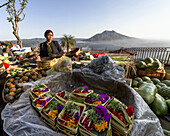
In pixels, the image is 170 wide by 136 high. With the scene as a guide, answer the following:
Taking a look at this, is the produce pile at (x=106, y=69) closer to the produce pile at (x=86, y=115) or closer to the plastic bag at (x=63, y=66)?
the plastic bag at (x=63, y=66)

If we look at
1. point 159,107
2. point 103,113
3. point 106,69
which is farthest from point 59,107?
point 159,107

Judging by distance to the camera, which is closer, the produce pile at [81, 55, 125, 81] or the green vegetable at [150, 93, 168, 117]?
the produce pile at [81, 55, 125, 81]

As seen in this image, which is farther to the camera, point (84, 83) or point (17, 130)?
point (84, 83)

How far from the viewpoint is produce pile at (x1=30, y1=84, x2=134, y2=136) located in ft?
3.11

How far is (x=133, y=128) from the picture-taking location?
3.34 feet

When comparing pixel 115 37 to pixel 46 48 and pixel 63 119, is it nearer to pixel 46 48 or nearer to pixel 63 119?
pixel 46 48

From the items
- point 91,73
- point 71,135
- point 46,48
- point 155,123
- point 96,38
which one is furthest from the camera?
point 96,38

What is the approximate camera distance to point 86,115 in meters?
1.05

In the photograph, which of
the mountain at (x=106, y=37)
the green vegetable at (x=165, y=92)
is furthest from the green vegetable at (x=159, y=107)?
the mountain at (x=106, y=37)

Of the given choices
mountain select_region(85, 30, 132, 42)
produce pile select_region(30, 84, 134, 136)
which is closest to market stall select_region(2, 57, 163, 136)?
produce pile select_region(30, 84, 134, 136)

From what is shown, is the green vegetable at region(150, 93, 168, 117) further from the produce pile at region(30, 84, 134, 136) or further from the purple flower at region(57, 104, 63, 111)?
the purple flower at region(57, 104, 63, 111)

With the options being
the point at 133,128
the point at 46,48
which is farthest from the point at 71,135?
the point at 46,48

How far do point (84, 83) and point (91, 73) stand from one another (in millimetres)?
338

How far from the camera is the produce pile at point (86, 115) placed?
949 mm
